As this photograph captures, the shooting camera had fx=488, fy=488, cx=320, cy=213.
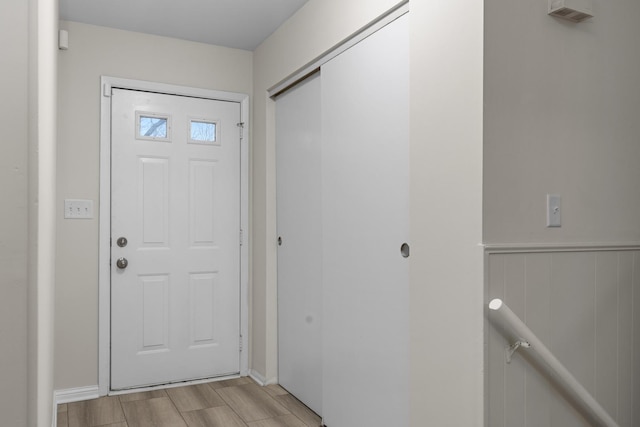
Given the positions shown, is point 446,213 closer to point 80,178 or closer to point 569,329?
point 569,329

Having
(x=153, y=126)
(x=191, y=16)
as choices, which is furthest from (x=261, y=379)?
(x=191, y=16)

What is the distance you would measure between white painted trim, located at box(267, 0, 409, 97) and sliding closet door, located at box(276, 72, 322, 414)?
0.05m

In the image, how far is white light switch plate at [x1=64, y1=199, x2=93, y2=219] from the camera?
10.3 ft

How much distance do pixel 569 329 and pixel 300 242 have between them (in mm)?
1721

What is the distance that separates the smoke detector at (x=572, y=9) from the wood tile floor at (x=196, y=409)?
2330 millimetres

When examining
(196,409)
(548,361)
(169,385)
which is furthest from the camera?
(169,385)

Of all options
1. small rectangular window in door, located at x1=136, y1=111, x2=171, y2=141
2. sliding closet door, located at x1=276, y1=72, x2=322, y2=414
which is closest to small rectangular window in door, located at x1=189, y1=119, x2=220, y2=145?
small rectangular window in door, located at x1=136, y1=111, x2=171, y2=141

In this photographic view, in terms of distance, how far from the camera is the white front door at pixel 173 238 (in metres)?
3.32

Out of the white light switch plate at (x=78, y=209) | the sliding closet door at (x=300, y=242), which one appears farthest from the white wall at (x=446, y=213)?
the white light switch plate at (x=78, y=209)

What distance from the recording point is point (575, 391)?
1630mm

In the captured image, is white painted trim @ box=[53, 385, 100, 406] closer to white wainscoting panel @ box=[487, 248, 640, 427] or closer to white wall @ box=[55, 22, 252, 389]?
white wall @ box=[55, 22, 252, 389]

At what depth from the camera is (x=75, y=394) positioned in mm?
3158

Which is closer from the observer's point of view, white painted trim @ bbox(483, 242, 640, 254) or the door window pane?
white painted trim @ bbox(483, 242, 640, 254)

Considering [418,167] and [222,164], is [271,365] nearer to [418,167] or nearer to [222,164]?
[222,164]
